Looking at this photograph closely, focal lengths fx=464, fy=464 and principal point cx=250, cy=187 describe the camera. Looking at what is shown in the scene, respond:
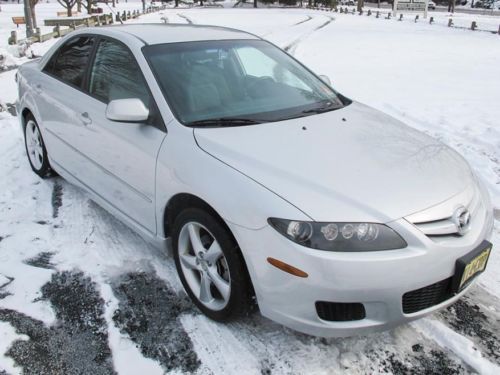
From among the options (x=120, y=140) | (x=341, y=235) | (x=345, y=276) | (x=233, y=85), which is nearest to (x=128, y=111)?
(x=120, y=140)

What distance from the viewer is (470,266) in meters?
2.22

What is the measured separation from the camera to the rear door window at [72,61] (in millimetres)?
3570

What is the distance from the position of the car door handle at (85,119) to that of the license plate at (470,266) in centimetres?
254

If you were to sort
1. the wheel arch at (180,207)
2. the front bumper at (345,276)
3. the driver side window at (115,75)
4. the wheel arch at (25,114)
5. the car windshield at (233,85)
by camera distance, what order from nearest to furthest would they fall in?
the front bumper at (345,276)
the wheel arch at (180,207)
the car windshield at (233,85)
the driver side window at (115,75)
the wheel arch at (25,114)

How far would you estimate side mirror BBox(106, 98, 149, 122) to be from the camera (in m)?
2.70

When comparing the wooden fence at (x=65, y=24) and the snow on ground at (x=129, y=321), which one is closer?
the snow on ground at (x=129, y=321)

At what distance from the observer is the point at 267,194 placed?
7.02 ft

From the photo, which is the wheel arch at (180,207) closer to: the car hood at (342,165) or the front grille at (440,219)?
the car hood at (342,165)

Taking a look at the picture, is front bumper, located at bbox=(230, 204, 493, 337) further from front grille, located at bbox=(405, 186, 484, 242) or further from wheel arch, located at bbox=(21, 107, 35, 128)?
wheel arch, located at bbox=(21, 107, 35, 128)

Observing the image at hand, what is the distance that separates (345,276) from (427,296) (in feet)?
1.54

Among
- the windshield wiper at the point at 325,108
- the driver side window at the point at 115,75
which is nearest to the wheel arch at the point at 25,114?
the driver side window at the point at 115,75

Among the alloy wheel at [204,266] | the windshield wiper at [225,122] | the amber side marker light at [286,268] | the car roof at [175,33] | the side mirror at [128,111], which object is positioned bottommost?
the alloy wheel at [204,266]

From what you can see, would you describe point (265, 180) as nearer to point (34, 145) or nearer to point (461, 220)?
point (461, 220)

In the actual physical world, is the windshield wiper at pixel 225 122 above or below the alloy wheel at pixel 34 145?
above
